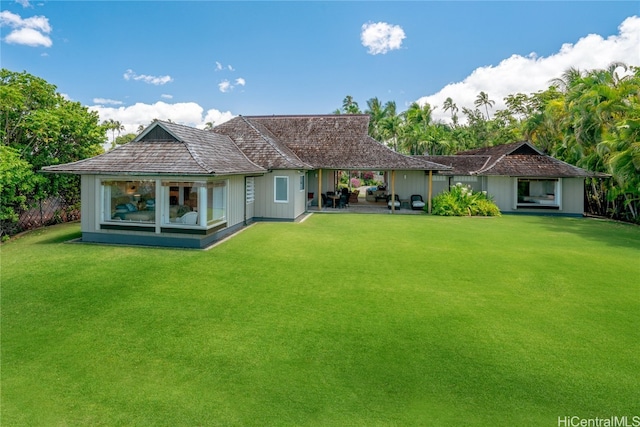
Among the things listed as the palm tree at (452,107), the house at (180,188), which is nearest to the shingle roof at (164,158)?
the house at (180,188)

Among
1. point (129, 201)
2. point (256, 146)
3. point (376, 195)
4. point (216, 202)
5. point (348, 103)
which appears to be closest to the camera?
point (129, 201)

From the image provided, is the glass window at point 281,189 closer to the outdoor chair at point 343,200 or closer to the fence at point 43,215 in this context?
the outdoor chair at point 343,200

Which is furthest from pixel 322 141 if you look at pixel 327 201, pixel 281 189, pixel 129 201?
pixel 129 201

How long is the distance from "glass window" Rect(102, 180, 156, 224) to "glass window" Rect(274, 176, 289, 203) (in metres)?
5.79

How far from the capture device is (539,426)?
3.31 m

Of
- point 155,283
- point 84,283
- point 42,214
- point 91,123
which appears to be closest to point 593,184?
point 155,283

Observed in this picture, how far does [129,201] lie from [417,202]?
15.0m

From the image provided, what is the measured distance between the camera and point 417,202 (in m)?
21.0

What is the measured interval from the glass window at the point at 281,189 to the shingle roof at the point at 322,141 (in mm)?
1097

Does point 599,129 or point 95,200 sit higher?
point 599,129

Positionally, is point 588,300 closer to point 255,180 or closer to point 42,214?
point 255,180

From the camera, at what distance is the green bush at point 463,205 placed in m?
18.4

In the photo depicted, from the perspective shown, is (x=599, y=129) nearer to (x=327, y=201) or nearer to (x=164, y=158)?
(x=327, y=201)

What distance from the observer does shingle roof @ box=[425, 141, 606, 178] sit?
61.6 ft
